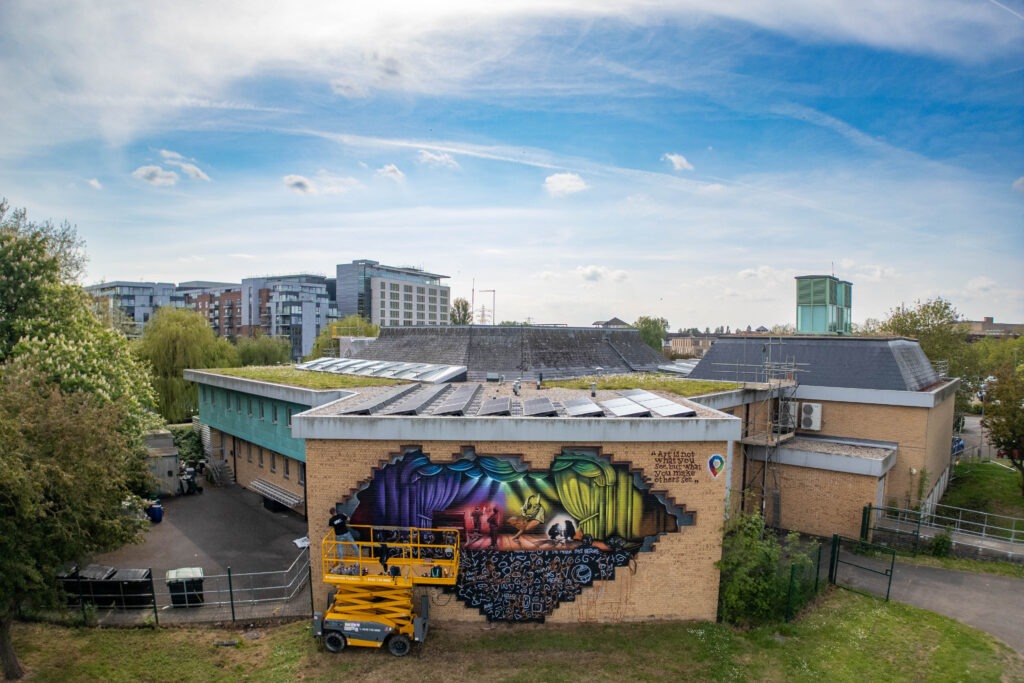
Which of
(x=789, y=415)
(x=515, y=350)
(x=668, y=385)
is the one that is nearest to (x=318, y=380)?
(x=515, y=350)

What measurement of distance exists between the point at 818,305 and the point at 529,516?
22.5 meters

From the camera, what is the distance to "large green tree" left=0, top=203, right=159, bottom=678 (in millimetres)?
11625

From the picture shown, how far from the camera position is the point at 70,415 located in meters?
13.6

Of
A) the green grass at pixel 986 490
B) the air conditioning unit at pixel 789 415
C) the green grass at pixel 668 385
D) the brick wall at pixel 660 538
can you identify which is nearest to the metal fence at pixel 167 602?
the brick wall at pixel 660 538

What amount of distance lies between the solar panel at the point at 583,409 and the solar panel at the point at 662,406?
156 cm

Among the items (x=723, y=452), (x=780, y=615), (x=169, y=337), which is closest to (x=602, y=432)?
(x=723, y=452)

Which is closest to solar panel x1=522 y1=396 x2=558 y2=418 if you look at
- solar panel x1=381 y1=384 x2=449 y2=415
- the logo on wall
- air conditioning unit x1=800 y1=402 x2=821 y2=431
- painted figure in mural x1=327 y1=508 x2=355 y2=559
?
solar panel x1=381 y1=384 x2=449 y2=415

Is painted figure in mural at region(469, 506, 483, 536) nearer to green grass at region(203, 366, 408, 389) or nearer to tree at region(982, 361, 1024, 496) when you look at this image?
green grass at region(203, 366, 408, 389)

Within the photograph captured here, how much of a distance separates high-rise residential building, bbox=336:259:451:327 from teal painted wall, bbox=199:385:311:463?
76.8m

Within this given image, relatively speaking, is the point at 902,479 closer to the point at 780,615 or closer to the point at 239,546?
the point at 780,615

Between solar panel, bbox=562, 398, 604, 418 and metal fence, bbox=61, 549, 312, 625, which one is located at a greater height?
solar panel, bbox=562, 398, 604, 418

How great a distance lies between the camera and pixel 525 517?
46.5 ft

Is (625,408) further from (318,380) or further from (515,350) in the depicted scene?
(515,350)

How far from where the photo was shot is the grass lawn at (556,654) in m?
12.5
